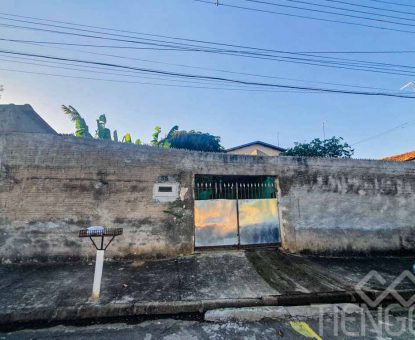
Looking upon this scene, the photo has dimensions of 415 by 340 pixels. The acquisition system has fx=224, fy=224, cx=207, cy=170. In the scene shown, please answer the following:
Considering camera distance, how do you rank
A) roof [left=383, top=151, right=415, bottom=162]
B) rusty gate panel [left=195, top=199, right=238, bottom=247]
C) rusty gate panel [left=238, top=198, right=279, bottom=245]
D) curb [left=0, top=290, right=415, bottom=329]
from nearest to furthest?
curb [left=0, top=290, right=415, bottom=329] → rusty gate panel [left=195, top=199, right=238, bottom=247] → rusty gate panel [left=238, top=198, right=279, bottom=245] → roof [left=383, top=151, right=415, bottom=162]

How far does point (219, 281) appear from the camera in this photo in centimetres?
470

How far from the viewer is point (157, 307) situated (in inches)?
148

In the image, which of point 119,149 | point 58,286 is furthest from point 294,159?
point 58,286

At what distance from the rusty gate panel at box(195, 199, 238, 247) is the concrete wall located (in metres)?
0.30

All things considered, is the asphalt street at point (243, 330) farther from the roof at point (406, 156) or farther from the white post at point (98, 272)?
the roof at point (406, 156)

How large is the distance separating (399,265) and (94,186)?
28.1ft

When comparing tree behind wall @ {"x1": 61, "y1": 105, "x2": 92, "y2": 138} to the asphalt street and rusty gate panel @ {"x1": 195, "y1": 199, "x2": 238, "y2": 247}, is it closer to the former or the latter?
rusty gate panel @ {"x1": 195, "y1": 199, "x2": 238, "y2": 247}

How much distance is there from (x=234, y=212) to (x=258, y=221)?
785 mm

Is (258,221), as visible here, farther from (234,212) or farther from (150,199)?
(150,199)

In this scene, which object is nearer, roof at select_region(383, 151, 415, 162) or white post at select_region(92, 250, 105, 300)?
white post at select_region(92, 250, 105, 300)

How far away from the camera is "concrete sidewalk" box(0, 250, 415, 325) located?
3.70 metres

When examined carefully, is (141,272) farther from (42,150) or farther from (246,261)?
(42,150)

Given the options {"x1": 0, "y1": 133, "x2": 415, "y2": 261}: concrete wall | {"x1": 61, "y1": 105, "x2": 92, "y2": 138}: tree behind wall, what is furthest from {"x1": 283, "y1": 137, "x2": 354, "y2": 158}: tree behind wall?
{"x1": 61, "y1": 105, "x2": 92, "y2": 138}: tree behind wall

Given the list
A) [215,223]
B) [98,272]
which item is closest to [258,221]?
[215,223]
